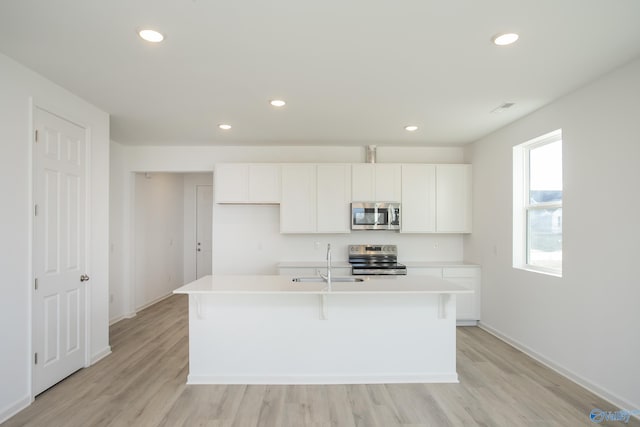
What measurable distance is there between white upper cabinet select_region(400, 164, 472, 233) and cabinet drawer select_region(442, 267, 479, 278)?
1.84 feet

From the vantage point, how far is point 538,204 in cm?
384

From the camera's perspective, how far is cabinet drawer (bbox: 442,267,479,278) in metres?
4.89

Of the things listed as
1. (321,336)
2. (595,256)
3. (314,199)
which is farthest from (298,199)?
(595,256)

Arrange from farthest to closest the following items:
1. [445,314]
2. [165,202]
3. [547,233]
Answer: [165,202], [547,233], [445,314]

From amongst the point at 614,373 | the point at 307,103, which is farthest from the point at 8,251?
the point at 614,373

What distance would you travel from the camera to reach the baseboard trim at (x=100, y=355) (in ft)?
11.7

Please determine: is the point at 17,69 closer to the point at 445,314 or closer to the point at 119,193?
the point at 119,193

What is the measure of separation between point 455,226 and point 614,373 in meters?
2.63

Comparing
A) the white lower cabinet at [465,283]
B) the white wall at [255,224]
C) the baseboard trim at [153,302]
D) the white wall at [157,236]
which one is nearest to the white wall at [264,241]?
the white wall at [255,224]

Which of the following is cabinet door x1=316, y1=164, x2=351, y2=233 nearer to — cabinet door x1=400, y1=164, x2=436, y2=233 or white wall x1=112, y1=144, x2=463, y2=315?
white wall x1=112, y1=144, x2=463, y2=315

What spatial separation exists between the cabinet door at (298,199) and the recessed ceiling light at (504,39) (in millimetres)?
3043

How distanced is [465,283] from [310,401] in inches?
118

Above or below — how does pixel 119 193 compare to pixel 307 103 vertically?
below

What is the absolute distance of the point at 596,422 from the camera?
249cm
